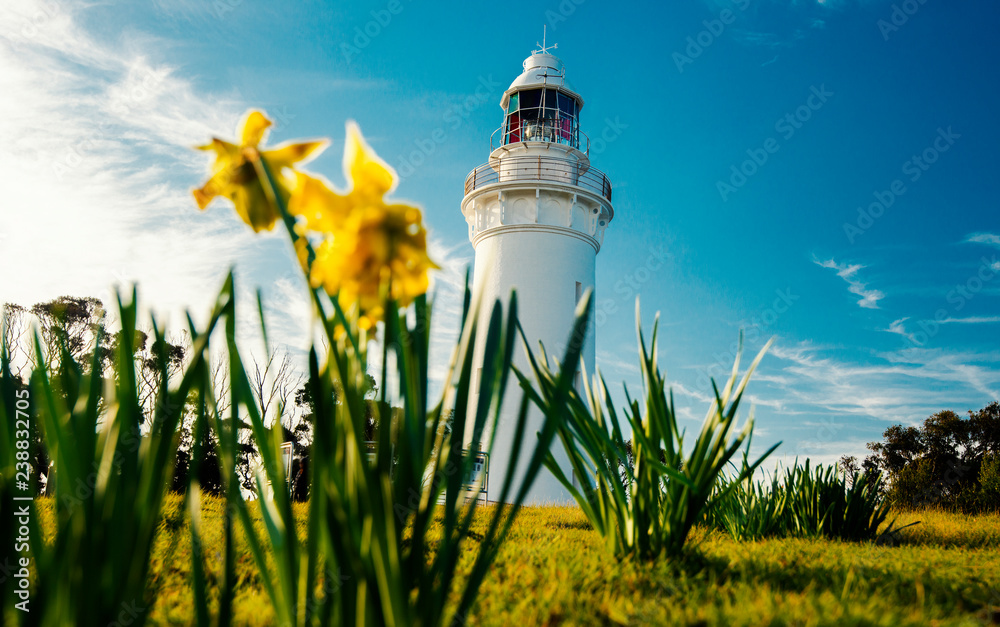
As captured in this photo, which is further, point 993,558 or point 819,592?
point 993,558

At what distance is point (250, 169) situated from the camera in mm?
771

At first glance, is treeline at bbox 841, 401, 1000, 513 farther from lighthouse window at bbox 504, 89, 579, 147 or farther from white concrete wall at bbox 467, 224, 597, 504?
lighthouse window at bbox 504, 89, 579, 147

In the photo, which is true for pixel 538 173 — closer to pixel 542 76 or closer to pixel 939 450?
pixel 542 76

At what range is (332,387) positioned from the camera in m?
0.94

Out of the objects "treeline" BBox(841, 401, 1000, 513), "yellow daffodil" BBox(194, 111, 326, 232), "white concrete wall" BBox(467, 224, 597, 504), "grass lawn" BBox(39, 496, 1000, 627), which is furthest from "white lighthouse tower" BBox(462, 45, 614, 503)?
"yellow daffodil" BBox(194, 111, 326, 232)

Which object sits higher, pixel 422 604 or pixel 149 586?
pixel 422 604

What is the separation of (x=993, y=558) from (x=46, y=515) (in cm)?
406

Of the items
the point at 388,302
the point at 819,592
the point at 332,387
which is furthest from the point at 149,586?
the point at 819,592

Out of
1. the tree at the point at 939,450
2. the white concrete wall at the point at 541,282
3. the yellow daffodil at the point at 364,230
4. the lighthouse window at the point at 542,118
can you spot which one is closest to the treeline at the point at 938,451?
the tree at the point at 939,450

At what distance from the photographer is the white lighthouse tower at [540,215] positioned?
11703 mm

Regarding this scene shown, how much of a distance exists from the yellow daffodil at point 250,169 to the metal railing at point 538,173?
11.8 m

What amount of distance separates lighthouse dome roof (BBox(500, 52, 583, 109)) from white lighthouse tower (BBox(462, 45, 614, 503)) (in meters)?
0.03

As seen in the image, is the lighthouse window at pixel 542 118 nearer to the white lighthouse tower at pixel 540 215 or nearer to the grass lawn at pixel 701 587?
the white lighthouse tower at pixel 540 215

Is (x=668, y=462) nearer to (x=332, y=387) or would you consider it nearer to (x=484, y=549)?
(x=484, y=549)
